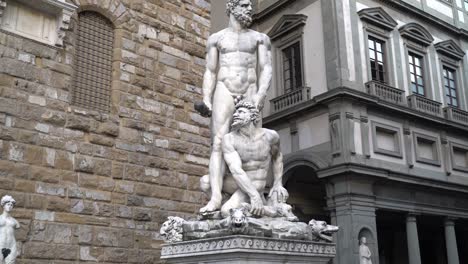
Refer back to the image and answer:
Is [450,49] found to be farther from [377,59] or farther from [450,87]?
[377,59]

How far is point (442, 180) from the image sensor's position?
61.5ft

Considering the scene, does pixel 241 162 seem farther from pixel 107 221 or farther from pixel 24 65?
pixel 24 65

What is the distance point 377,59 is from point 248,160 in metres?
14.1

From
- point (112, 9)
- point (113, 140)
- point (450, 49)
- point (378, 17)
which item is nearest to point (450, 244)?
point (450, 49)

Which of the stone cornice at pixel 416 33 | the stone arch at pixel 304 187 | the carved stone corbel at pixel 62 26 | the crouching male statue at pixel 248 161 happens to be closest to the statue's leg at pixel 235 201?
the crouching male statue at pixel 248 161

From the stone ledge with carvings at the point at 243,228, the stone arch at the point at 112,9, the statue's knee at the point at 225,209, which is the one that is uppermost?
the stone arch at the point at 112,9

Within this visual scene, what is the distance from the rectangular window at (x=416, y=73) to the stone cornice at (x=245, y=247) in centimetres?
1538

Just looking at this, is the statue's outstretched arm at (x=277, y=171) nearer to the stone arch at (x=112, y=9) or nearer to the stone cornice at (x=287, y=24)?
the stone arch at (x=112, y=9)

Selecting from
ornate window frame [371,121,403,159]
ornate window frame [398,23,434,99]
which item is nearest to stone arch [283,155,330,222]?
ornate window frame [371,121,403,159]

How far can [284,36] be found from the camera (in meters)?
20.0

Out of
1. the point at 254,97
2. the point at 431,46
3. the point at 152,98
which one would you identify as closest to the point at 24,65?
the point at 152,98

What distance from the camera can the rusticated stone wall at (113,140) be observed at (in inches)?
292

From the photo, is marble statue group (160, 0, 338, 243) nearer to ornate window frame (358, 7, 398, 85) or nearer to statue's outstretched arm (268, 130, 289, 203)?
statue's outstretched arm (268, 130, 289, 203)

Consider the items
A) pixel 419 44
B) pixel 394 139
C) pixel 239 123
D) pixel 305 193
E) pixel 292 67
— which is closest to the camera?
pixel 239 123
